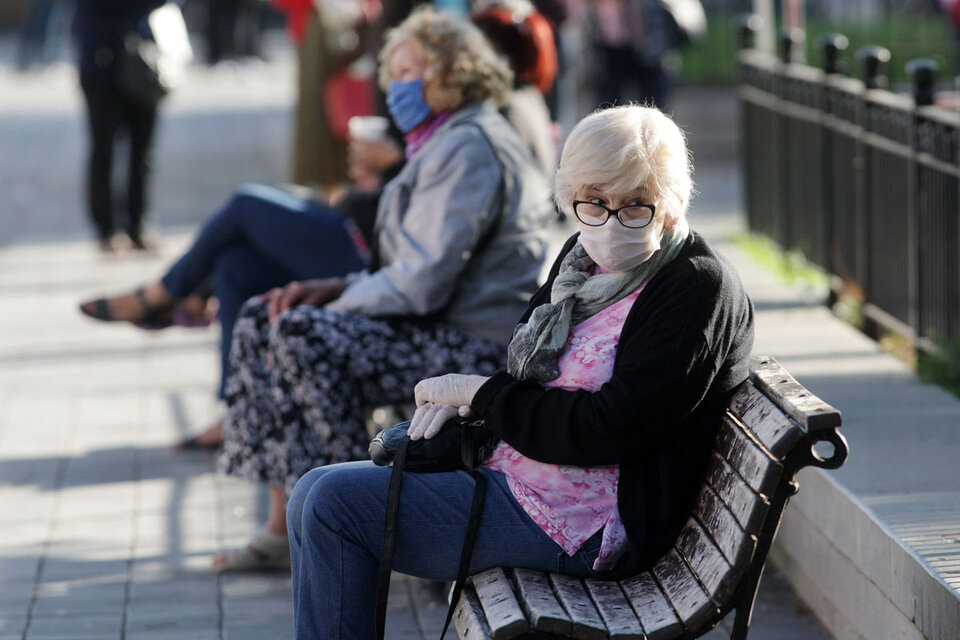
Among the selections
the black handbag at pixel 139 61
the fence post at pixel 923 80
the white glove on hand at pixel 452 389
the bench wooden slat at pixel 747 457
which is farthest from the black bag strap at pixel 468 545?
the black handbag at pixel 139 61

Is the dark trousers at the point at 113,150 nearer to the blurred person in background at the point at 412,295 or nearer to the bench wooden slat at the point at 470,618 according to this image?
the blurred person in background at the point at 412,295

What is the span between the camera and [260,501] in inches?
199

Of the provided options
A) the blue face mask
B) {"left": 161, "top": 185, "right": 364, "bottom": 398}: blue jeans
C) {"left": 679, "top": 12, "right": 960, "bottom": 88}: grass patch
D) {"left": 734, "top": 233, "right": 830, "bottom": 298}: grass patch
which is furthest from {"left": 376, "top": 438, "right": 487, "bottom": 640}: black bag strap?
{"left": 679, "top": 12, "right": 960, "bottom": 88}: grass patch

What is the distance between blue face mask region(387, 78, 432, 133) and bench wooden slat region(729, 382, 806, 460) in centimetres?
168

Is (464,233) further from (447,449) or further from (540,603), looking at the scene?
(540,603)

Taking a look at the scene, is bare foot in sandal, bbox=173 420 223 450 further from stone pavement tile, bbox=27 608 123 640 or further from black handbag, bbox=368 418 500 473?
black handbag, bbox=368 418 500 473

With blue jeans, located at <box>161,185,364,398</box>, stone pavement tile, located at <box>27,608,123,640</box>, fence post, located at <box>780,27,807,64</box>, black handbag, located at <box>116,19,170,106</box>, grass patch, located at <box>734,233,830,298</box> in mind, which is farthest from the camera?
black handbag, located at <box>116,19,170,106</box>

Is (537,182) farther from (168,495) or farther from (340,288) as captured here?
(168,495)

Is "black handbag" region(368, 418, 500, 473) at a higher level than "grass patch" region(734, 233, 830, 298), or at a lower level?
higher

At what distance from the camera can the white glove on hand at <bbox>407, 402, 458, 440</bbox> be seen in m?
3.04

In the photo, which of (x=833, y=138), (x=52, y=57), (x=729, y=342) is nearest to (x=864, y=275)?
(x=833, y=138)

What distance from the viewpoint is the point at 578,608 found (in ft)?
8.89

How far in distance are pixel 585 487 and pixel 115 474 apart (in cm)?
291

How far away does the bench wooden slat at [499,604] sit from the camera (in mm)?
2584
